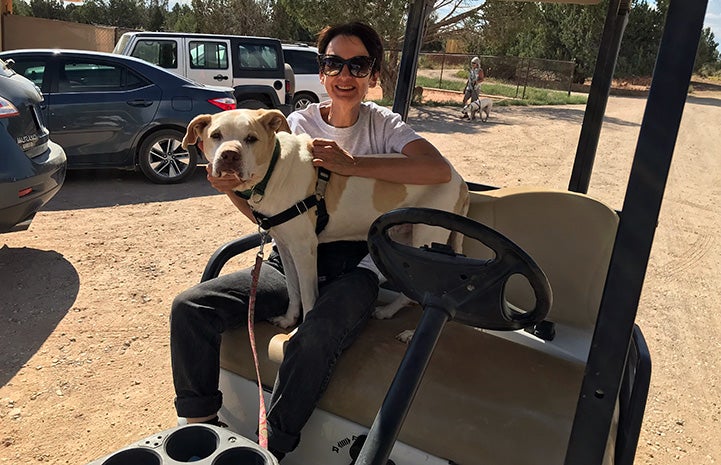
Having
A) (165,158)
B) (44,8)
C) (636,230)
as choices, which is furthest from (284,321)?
(44,8)

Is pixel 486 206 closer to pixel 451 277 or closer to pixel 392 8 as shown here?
pixel 451 277

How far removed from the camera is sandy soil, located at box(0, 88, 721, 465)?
2.67 m

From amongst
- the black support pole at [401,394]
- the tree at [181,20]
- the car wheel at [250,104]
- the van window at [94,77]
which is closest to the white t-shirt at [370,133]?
the black support pole at [401,394]

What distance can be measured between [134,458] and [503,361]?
4.08 ft

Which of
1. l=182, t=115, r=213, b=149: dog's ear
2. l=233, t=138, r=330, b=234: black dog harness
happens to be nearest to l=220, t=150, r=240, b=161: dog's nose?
l=233, t=138, r=330, b=234: black dog harness

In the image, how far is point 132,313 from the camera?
3729 millimetres

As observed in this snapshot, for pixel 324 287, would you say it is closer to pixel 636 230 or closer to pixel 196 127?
pixel 196 127

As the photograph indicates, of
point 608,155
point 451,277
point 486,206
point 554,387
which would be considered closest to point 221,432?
point 451,277

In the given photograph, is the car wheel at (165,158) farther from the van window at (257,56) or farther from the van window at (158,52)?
the van window at (257,56)

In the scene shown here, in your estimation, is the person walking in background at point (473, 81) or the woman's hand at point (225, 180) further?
the person walking in background at point (473, 81)

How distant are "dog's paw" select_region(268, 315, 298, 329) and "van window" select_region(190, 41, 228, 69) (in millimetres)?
8462

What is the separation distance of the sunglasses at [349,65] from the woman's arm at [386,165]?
316 mm

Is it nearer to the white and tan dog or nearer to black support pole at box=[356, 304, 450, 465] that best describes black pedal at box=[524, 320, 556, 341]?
the white and tan dog

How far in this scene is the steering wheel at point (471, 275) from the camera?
139cm
